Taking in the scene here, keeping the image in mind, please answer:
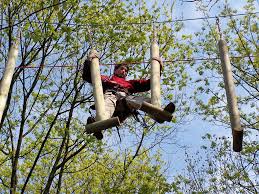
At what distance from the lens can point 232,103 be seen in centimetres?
491

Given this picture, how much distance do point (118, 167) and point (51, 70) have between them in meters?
4.64

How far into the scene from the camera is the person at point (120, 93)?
5500mm

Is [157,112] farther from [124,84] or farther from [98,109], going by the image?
[124,84]

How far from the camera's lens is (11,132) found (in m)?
10.9

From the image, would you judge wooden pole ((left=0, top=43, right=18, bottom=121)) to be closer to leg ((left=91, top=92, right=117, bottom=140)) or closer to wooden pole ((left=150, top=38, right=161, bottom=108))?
leg ((left=91, top=92, right=117, bottom=140))

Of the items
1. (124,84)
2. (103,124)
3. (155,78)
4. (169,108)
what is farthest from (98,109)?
(124,84)

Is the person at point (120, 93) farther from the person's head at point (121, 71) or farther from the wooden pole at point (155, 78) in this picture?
the wooden pole at point (155, 78)

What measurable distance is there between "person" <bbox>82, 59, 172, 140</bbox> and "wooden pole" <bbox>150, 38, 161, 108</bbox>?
179mm

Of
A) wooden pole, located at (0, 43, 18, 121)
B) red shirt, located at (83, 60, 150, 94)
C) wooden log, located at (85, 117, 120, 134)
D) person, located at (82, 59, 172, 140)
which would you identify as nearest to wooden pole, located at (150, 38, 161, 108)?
person, located at (82, 59, 172, 140)

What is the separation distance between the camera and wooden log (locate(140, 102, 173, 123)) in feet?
16.7

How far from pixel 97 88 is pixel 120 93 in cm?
86

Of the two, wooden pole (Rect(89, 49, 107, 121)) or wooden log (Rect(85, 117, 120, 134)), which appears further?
wooden pole (Rect(89, 49, 107, 121))

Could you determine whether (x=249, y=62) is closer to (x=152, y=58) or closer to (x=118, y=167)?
(x=118, y=167)

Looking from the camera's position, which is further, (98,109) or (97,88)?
(97,88)
